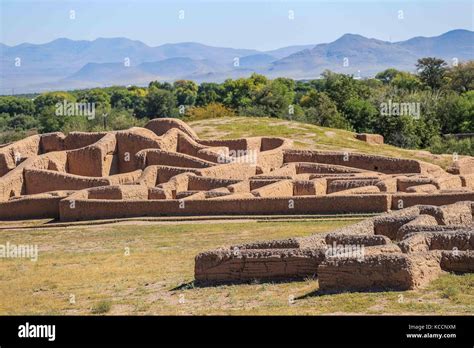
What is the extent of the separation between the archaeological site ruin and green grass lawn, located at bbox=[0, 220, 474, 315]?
522 mm

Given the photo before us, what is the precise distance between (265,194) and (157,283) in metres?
12.2

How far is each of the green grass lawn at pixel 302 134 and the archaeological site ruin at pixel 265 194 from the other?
2.13 meters

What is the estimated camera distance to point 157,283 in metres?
20.0

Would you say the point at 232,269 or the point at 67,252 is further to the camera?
the point at 67,252

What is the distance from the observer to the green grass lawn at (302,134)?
45.6 m

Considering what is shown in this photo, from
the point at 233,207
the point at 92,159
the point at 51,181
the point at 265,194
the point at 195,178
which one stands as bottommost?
the point at 233,207

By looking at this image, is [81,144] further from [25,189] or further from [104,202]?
[104,202]

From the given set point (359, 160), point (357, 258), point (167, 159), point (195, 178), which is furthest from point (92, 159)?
point (357, 258)

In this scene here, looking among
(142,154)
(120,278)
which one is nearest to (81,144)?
(142,154)

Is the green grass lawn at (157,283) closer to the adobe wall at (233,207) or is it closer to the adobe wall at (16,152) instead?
the adobe wall at (233,207)

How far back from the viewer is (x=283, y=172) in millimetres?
36094

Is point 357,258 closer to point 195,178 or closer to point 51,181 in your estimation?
point 195,178

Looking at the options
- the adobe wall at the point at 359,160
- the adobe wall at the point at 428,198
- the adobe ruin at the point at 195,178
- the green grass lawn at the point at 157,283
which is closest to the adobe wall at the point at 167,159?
the adobe ruin at the point at 195,178

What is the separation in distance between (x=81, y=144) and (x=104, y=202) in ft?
35.3
